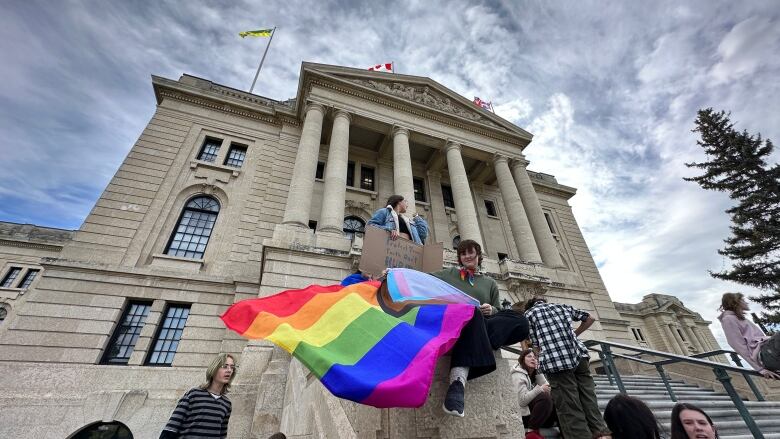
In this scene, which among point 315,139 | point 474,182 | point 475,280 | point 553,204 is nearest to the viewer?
point 475,280

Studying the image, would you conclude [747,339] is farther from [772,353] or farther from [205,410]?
[205,410]

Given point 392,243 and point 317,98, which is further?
point 317,98

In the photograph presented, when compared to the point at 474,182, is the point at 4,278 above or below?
below

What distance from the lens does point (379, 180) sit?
18.8 m

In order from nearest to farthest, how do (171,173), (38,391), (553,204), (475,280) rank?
(475,280) < (38,391) < (171,173) < (553,204)

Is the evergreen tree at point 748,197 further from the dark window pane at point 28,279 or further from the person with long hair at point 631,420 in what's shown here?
the dark window pane at point 28,279

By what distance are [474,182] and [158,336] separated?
19.9 meters

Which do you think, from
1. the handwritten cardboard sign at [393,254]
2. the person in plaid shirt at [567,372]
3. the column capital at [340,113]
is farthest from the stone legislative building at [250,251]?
the handwritten cardboard sign at [393,254]

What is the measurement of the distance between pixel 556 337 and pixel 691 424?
1.46 metres

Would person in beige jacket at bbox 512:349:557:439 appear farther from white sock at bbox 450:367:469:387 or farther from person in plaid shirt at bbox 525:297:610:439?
white sock at bbox 450:367:469:387

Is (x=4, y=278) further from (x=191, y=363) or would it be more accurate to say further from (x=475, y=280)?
(x=475, y=280)

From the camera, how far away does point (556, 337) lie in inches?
146

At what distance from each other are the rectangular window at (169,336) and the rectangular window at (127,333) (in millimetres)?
611

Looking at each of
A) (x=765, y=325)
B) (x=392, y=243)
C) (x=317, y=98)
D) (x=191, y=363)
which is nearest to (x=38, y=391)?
(x=191, y=363)
